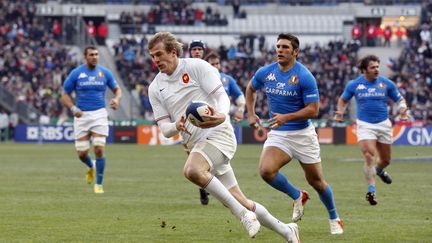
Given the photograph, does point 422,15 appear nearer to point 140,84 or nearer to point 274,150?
point 140,84

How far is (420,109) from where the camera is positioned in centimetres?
5359

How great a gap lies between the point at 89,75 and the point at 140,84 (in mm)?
36892

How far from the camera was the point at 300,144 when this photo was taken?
14000 mm

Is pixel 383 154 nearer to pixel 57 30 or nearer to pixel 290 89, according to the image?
pixel 290 89

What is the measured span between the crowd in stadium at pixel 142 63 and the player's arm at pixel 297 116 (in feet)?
131

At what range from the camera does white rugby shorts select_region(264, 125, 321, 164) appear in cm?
1398

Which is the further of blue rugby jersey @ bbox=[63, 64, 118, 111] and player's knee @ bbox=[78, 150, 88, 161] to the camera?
player's knee @ bbox=[78, 150, 88, 161]

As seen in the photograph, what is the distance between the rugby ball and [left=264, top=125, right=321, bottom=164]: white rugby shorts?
3091mm

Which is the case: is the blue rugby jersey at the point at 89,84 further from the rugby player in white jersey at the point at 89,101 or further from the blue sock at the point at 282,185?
the blue sock at the point at 282,185

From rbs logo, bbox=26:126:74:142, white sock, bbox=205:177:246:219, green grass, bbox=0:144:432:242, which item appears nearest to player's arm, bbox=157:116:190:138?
white sock, bbox=205:177:246:219

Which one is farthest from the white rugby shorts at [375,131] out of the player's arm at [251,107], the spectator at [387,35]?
the spectator at [387,35]

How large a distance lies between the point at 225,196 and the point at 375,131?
9.08 m

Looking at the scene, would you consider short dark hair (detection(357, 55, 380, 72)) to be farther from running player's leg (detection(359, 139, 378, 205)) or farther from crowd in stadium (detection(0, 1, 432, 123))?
crowd in stadium (detection(0, 1, 432, 123))

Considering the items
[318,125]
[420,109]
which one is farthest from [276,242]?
[420,109]
